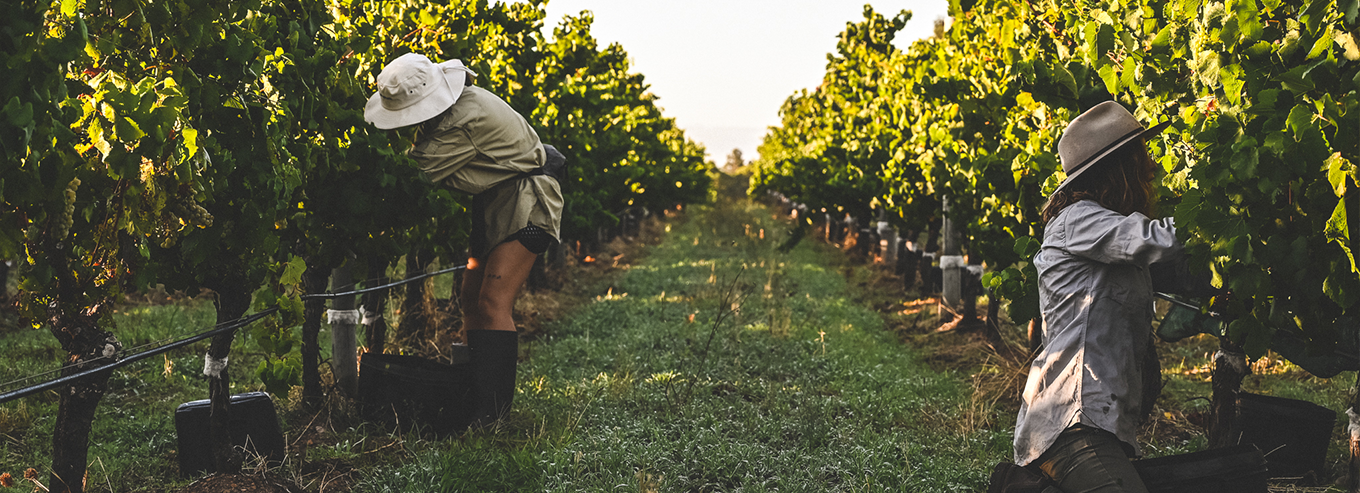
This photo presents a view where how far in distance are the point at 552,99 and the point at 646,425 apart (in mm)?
5089

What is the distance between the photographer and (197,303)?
7.88 meters

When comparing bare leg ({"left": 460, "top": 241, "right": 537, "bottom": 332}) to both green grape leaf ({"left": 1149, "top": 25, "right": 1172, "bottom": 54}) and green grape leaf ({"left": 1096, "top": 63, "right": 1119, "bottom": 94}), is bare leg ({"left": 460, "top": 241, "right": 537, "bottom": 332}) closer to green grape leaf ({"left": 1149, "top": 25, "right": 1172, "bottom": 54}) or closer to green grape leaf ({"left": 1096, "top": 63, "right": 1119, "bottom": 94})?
green grape leaf ({"left": 1096, "top": 63, "right": 1119, "bottom": 94})

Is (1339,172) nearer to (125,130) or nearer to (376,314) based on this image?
(125,130)

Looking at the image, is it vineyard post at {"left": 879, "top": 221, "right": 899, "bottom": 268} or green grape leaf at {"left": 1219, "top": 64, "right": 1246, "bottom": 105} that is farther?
vineyard post at {"left": 879, "top": 221, "right": 899, "bottom": 268}

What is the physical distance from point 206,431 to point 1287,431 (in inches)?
165

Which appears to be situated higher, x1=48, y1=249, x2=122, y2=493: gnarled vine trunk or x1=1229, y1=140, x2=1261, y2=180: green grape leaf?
x1=1229, y1=140, x2=1261, y2=180: green grape leaf

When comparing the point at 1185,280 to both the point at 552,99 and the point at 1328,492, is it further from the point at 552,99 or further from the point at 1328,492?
the point at 552,99

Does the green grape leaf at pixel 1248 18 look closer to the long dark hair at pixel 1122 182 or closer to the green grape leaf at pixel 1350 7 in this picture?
the long dark hair at pixel 1122 182

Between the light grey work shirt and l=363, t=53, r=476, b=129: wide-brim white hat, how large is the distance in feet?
8.40

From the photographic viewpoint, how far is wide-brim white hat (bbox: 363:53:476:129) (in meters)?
3.81

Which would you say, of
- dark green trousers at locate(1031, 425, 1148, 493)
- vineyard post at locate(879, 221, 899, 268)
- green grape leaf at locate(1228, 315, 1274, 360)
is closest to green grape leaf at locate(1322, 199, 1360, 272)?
green grape leaf at locate(1228, 315, 1274, 360)

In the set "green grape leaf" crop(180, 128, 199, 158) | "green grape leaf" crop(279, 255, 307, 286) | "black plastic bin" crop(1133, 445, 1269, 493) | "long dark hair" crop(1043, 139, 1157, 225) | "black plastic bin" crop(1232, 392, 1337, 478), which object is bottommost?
"black plastic bin" crop(1232, 392, 1337, 478)

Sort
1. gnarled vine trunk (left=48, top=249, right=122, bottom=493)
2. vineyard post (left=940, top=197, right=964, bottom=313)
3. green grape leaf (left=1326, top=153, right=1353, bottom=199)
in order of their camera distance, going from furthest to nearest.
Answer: vineyard post (left=940, top=197, right=964, bottom=313)
gnarled vine trunk (left=48, top=249, right=122, bottom=493)
green grape leaf (left=1326, top=153, right=1353, bottom=199)

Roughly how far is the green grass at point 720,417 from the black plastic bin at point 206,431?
436mm
